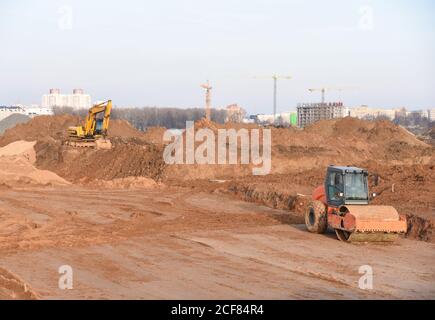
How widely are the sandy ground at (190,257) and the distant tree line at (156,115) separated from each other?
4606 inches

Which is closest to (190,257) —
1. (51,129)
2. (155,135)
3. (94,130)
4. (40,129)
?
(94,130)

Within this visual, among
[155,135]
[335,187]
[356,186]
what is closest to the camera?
[356,186]

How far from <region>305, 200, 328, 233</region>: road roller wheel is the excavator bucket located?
153 cm

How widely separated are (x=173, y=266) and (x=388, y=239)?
20.3 ft

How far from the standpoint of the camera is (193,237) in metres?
19.7

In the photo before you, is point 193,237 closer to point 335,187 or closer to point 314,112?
point 335,187

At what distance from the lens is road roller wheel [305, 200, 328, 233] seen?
19453 millimetres

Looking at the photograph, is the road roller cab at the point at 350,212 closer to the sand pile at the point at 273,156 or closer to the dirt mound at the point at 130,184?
the dirt mound at the point at 130,184

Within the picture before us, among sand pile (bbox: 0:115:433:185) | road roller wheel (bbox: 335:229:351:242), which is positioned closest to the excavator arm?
sand pile (bbox: 0:115:433:185)

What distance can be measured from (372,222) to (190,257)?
16.1ft

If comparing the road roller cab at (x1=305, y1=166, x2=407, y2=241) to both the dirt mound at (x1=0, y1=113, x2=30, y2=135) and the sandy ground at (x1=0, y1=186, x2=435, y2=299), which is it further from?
the dirt mound at (x1=0, y1=113, x2=30, y2=135)

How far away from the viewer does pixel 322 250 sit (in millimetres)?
17562
